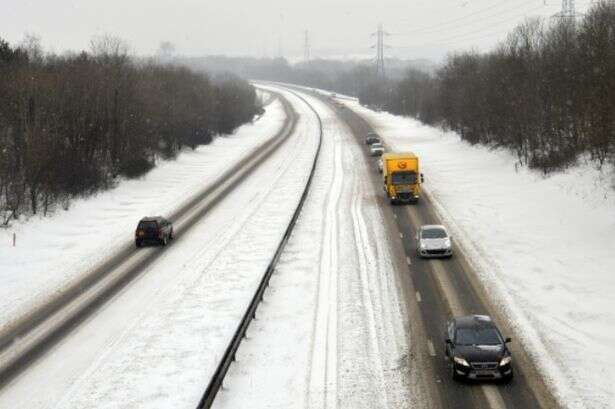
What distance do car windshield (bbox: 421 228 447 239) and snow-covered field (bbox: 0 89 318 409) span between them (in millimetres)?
8133

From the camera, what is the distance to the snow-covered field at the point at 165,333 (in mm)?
21656

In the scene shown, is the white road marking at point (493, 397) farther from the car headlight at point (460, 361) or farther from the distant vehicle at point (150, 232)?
the distant vehicle at point (150, 232)

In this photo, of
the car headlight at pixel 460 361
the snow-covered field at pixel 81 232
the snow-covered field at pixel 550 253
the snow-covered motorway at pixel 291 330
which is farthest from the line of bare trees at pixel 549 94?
the snow-covered field at pixel 81 232

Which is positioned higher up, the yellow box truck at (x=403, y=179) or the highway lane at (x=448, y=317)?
the yellow box truck at (x=403, y=179)

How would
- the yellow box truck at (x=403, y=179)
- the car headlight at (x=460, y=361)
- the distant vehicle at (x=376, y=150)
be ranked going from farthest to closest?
the distant vehicle at (x=376, y=150) < the yellow box truck at (x=403, y=179) < the car headlight at (x=460, y=361)

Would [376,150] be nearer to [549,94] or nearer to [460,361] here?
[549,94]

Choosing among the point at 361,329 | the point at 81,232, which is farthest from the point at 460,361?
the point at 81,232

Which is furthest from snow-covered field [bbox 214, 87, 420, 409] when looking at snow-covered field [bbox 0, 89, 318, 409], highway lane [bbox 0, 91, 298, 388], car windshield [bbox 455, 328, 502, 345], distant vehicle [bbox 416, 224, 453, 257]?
highway lane [bbox 0, 91, 298, 388]

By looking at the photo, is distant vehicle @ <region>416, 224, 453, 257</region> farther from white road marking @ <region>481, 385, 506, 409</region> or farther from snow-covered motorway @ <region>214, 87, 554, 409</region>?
white road marking @ <region>481, 385, 506, 409</region>

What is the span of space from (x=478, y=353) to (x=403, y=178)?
1159 inches

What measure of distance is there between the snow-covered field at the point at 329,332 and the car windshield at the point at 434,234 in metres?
2.10

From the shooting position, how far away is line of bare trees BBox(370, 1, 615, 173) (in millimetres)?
46531

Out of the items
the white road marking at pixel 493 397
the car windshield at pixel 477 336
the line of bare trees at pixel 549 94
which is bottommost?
the white road marking at pixel 493 397

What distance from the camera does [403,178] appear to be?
50094 millimetres
